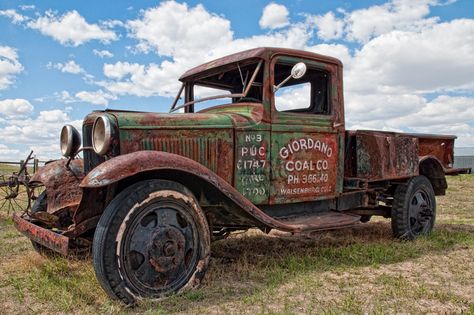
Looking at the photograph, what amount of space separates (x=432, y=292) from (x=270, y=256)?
65.2 inches

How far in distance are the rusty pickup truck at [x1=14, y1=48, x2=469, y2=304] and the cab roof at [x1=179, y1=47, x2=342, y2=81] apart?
0.05ft

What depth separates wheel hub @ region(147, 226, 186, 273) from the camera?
124 inches

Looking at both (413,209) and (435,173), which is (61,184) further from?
(435,173)

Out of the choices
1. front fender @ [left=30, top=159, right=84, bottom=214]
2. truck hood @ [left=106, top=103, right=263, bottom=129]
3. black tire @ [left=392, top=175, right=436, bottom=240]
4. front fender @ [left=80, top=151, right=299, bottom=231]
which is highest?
truck hood @ [left=106, top=103, right=263, bottom=129]

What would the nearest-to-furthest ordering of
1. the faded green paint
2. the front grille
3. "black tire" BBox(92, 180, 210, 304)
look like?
"black tire" BBox(92, 180, 210, 304) → the front grille → the faded green paint

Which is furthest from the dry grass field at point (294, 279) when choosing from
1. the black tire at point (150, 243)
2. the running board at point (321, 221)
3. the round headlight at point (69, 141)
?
the round headlight at point (69, 141)

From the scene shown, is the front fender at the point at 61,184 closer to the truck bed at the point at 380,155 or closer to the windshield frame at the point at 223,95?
the windshield frame at the point at 223,95

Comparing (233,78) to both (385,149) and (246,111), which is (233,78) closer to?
(246,111)

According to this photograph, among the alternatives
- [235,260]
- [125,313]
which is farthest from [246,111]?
[125,313]

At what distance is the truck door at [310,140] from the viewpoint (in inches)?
167

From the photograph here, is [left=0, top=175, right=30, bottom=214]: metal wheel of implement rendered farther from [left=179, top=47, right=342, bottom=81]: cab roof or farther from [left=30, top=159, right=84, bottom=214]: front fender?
[left=179, top=47, right=342, bottom=81]: cab roof

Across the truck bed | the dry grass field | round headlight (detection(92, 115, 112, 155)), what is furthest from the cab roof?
the dry grass field

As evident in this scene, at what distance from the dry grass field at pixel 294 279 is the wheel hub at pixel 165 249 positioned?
0.81 ft

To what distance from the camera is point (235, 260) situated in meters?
4.35
